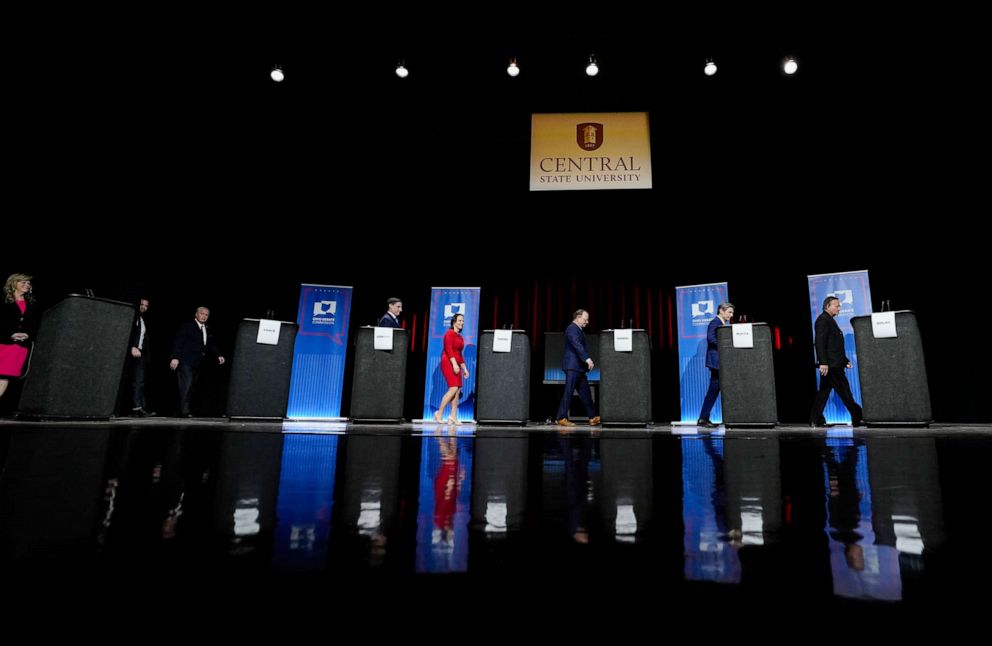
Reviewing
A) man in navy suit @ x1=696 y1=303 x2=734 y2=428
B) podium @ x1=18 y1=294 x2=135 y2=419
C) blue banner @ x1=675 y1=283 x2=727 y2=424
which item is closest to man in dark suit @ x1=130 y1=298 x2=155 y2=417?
podium @ x1=18 y1=294 x2=135 y2=419

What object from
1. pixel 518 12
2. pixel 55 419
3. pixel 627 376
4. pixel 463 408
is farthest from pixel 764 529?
pixel 463 408

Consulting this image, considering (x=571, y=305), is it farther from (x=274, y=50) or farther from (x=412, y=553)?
(x=412, y=553)

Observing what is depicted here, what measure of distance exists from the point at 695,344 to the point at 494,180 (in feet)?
12.8

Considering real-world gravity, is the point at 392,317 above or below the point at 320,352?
above

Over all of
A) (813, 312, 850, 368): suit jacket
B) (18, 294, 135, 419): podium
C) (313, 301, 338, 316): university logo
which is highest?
(313, 301, 338, 316): university logo

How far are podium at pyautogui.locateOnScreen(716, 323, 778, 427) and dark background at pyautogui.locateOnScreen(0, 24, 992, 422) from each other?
9.86ft

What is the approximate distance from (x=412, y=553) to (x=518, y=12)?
6161 millimetres

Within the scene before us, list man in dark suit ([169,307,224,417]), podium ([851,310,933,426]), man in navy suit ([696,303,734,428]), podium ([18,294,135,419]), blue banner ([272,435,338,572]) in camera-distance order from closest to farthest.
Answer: blue banner ([272,435,338,572]) → podium ([18,294,135,419]) → podium ([851,310,933,426]) → man in navy suit ([696,303,734,428]) → man in dark suit ([169,307,224,417])

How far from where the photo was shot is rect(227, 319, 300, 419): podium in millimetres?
4438

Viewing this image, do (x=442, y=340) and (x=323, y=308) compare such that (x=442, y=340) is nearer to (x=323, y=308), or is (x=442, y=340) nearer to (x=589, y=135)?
(x=323, y=308)

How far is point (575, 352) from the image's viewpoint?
545 cm

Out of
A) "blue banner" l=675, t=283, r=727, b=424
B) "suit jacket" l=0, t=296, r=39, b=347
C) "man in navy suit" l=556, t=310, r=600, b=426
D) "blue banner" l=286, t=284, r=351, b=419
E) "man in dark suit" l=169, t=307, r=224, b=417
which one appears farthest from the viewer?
"blue banner" l=286, t=284, r=351, b=419

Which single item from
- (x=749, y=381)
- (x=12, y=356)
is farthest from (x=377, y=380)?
(x=749, y=381)

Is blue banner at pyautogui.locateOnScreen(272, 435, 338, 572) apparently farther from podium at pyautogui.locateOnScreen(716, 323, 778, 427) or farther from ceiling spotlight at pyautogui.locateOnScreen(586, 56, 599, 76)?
ceiling spotlight at pyautogui.locateOnScreen(586, 56, 599, 76)
